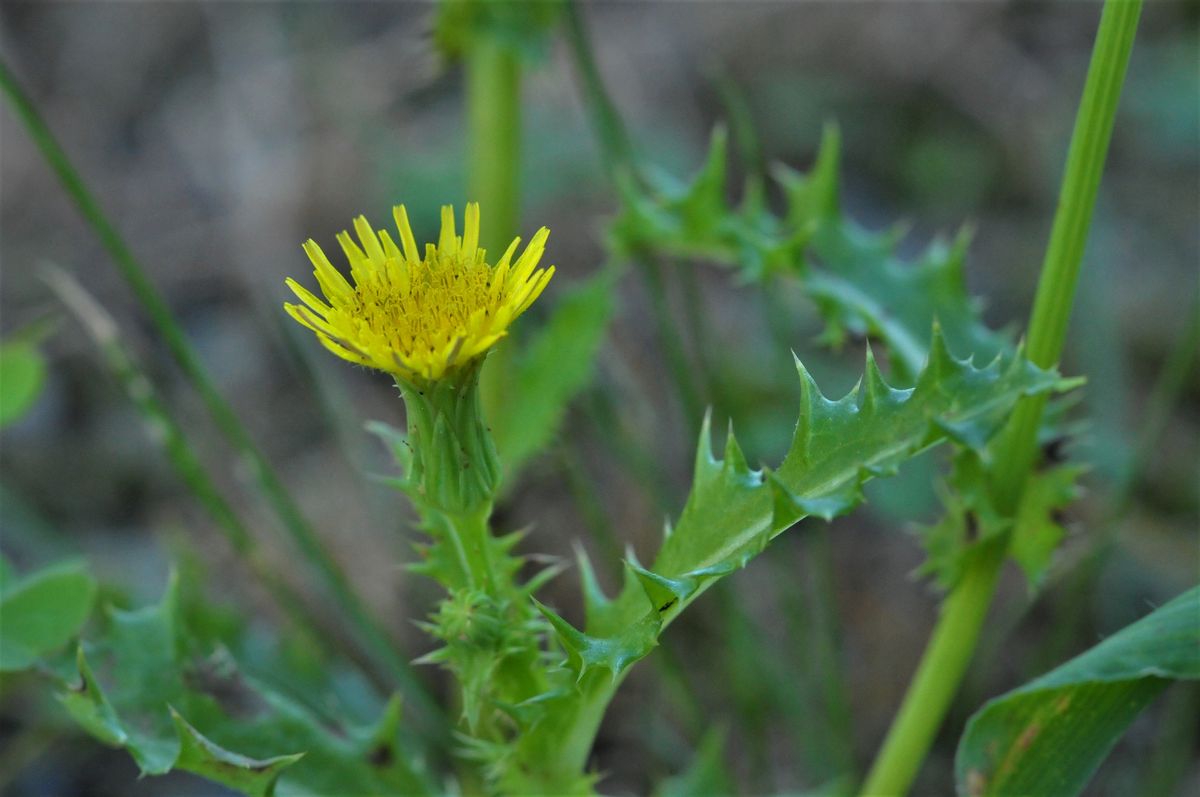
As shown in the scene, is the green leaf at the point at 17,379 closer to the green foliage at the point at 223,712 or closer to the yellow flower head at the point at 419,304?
the green foliage at the point at 223,712

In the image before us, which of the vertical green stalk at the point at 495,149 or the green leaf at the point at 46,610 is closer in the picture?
the green leaf at the point at 46,610

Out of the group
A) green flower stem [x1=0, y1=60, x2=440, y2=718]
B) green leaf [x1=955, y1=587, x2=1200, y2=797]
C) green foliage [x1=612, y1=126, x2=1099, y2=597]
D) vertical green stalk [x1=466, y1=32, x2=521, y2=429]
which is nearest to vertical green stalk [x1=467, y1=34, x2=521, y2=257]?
vertical green stalk [x1=466, y1=32, x2=521, y2=429]

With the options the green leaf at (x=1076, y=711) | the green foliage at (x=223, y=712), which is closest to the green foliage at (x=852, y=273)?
the green leaf at (x=1076, y=711)

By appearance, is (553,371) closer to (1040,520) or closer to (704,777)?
(704,777)

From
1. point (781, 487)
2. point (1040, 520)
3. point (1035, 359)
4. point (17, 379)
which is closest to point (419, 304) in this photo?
point (781, 487)

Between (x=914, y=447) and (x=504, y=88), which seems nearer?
(x=914, y=447)

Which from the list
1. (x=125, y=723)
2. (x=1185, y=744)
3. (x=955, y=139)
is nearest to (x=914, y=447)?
(x=125, y=723)

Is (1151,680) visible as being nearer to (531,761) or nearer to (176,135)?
(531,761)

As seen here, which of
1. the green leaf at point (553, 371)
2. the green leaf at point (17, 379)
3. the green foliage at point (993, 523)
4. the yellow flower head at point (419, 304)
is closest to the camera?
the yellow flower head at point (419, 304)
